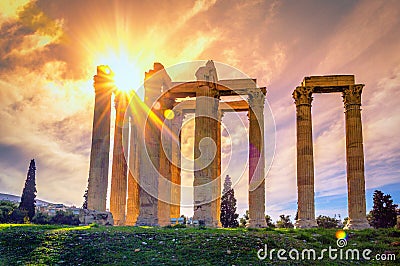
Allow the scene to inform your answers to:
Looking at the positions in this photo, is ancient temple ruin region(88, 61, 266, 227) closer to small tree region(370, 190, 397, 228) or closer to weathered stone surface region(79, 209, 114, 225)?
weathered stone surface region(79, 209, 114, 225)

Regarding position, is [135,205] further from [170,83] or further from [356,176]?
[356,176]

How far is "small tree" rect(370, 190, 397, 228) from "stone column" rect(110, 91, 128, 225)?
23.0 m

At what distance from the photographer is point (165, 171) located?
36344 mm

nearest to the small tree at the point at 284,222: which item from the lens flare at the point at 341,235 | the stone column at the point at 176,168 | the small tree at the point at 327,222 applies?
the small tree at the point at 327,222

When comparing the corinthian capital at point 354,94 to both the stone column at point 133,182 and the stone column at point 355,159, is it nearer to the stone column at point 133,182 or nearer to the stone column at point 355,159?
the stone column at point 355,159

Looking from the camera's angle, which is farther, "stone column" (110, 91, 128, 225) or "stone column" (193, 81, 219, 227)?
"stone column" (110, 91, 128, 225)

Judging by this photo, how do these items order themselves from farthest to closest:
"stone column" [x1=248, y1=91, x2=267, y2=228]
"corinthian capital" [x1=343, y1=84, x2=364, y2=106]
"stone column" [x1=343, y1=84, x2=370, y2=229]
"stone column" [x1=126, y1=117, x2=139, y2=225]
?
"stone column" [x1=126, y1=117, x2=139, y2=225] < "stone column" [x1=248, y1=91, x2=267, y2=228] < "corinthian capital" [x1=343, y1=84, x2=364, y2=106] < "stone column" [x1=343, y1=84, x2=370, y2=229]

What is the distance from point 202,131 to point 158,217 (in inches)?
283

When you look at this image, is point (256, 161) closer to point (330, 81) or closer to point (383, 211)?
point (330, 81)

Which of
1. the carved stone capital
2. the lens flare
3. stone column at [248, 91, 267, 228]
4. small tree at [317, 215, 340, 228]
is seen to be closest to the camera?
the lens flare

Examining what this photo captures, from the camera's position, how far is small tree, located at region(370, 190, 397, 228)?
4178 cm

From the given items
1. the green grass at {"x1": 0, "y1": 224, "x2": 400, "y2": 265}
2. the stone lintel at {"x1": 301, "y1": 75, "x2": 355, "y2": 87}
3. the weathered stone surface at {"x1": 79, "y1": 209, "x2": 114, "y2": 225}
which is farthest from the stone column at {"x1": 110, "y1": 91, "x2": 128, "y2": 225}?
the stone lintel at {"x1": 301, "y1": 75, "x2": 355, "y2": 87}

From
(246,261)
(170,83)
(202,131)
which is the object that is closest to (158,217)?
(202,131)

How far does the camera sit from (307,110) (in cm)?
3319
